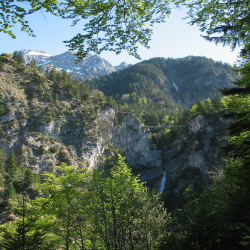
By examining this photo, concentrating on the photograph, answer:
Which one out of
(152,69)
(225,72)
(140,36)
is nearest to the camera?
(140,36)

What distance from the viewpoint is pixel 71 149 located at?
49438mm

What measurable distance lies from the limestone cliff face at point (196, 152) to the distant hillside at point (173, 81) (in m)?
71.8

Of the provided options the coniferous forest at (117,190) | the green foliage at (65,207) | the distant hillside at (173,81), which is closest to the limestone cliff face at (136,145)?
the coniferous forest at (117,190)

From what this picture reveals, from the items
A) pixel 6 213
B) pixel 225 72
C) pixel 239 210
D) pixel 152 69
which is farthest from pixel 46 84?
pixel 225 72

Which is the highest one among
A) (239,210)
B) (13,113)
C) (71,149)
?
(13,113)

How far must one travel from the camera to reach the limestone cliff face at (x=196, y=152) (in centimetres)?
4839

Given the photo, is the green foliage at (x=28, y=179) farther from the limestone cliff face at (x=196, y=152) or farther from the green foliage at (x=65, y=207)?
the limestone cliff face at (x=196, y=152)

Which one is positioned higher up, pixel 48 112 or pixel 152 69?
pixel 152 69

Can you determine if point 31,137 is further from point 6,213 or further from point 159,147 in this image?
point 159,147

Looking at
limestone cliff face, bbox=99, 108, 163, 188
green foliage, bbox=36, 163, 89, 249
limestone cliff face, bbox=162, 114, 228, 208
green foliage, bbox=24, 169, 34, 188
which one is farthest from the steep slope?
green foliage, bbox=36, 163, 89, 249

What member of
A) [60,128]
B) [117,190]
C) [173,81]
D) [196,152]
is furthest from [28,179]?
[173,81]

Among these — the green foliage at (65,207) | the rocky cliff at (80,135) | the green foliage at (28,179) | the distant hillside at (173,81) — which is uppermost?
the distant hillside at (173,81)

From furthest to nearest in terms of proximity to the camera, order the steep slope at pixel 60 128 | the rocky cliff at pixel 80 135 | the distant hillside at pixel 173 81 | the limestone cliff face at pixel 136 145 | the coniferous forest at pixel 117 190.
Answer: the distant hillside at pixel 173 81
the limestone cliff face at pixel 136 145
the rocky cliff at pixel 80 135
the steep slope at pixel 60 128
the coniferous forest at pixel 117 190

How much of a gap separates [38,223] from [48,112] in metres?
47.6
